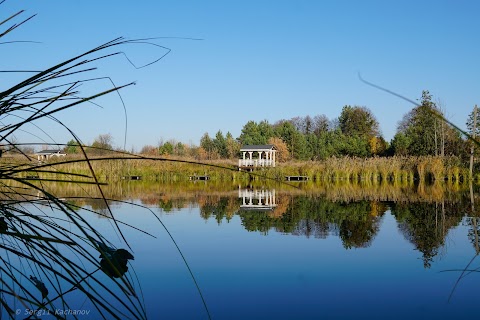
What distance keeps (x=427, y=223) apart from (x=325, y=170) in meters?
17.6

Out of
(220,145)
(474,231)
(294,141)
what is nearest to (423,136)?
(294,141)

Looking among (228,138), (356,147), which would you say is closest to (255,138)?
(228,138)

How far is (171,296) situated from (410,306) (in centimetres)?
174

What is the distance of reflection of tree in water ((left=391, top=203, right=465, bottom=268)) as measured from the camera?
557 centimetres

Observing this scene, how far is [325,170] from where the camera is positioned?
2491cm

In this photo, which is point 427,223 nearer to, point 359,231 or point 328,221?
point 359,231

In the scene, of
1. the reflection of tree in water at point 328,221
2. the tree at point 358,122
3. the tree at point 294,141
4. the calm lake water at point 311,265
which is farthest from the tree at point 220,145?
the calm lake water at point 311,265

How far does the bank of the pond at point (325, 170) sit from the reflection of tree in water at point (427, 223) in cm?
1251

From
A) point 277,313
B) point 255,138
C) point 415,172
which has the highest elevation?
point 255,138

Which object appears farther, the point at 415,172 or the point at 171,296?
the point at 415,172

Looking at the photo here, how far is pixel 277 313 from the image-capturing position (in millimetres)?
3252

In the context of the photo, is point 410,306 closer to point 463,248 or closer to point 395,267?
point 395,267

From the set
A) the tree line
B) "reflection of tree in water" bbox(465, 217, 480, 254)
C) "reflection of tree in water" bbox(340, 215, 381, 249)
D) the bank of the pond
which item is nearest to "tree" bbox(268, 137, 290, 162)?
the tree line

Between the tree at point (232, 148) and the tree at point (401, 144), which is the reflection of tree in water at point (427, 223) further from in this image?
the tree at point (232, 148)
